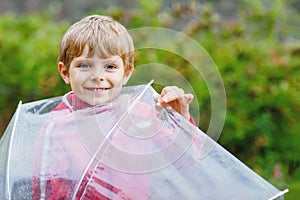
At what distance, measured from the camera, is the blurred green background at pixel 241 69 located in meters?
5.00

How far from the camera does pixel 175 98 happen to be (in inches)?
108

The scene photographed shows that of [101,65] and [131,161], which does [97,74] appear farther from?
[131,161]

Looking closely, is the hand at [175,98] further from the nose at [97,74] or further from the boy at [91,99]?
the nose at [97,74]

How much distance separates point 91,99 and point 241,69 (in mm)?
2454

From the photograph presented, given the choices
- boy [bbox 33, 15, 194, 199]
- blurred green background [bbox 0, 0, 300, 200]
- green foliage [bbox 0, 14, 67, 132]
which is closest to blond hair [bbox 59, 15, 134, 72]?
boy [bbox 33, 15, 194, 199]

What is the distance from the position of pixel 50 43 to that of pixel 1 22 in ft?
2.26

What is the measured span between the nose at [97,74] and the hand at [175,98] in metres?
0.20

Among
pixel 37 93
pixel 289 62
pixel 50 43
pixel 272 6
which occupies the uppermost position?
pixel 272 6

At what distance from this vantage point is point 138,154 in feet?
8.71

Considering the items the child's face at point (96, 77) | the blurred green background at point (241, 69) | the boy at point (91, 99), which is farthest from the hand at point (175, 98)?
the blurred green background at point (241, 69)

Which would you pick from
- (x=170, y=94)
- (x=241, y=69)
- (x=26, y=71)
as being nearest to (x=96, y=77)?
(x=170, y=94)

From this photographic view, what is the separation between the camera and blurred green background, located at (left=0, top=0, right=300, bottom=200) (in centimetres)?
500

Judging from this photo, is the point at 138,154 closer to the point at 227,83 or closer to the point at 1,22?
the point at 227,83

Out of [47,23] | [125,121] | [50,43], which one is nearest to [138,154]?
[125,121]
